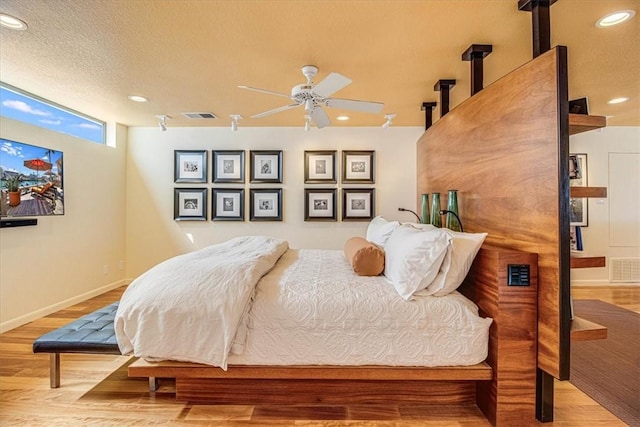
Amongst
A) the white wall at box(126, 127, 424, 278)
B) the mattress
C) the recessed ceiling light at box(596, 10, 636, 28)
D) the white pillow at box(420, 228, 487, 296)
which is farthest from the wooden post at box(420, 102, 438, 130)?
the mattress

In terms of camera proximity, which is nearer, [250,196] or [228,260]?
[228,260]

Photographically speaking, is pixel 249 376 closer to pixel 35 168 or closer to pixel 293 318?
pixel 293 318

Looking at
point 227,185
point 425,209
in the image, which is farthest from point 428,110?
point 227,185

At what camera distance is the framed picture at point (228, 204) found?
4320mm

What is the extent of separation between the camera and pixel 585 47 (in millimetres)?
2244

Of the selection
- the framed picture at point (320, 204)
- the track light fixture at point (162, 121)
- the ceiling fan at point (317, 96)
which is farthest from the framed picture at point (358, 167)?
the track light fixture at point (162, 121)

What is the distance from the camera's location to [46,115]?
10.8 ft

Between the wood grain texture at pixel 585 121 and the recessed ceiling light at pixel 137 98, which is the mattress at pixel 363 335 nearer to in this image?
the wood grain texture at pixel 585 121

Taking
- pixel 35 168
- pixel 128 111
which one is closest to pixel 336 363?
pixel 35 168

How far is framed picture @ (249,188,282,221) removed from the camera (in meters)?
4.31

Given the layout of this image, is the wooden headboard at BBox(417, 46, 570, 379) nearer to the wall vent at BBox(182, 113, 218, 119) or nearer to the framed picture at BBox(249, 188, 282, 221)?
the framed picture at BBox(249, 188, 282, 221)

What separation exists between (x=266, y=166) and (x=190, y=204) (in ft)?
4.03

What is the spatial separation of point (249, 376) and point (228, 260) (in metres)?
0.70

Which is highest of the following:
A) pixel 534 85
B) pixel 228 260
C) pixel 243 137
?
pixel 243 137
